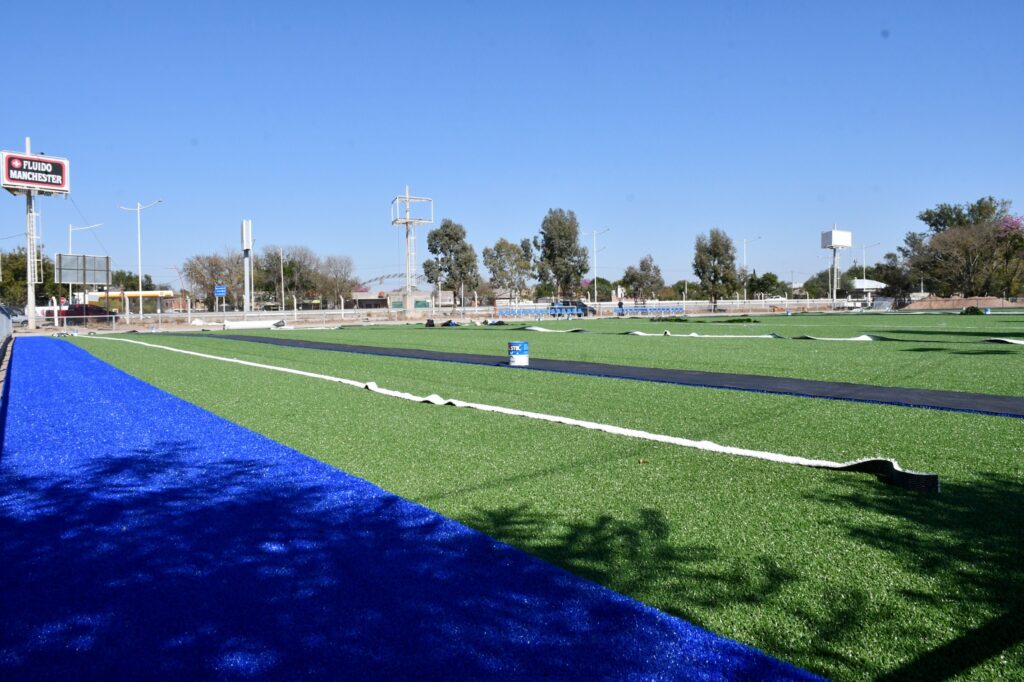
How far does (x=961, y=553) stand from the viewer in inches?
141

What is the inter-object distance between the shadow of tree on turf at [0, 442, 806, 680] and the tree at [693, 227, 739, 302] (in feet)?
246

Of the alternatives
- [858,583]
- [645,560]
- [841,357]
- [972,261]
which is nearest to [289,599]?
[645,560]

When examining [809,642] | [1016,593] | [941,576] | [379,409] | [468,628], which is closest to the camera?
[809,642]

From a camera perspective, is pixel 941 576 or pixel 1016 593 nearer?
pixel 1016 593

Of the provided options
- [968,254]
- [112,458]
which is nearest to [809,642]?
[112,458]

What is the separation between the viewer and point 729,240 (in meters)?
75.7

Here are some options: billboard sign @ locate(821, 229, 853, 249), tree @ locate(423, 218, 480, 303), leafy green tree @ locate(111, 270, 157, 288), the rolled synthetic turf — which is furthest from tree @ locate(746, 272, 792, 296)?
leafy green tree @ locate(111, 270, 157, 288)

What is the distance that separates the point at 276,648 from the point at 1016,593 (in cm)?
335

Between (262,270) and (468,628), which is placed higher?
(262,270)

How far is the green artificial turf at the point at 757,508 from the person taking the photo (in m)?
2.83

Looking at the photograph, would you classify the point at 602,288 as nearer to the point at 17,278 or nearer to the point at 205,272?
the point at 205,272

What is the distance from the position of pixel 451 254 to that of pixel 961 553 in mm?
83224

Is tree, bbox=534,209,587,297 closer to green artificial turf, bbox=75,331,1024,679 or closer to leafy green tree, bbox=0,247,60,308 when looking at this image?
leafy green tree, bbox=0,247,60,308

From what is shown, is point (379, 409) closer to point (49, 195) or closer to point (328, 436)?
point (328, 436)
